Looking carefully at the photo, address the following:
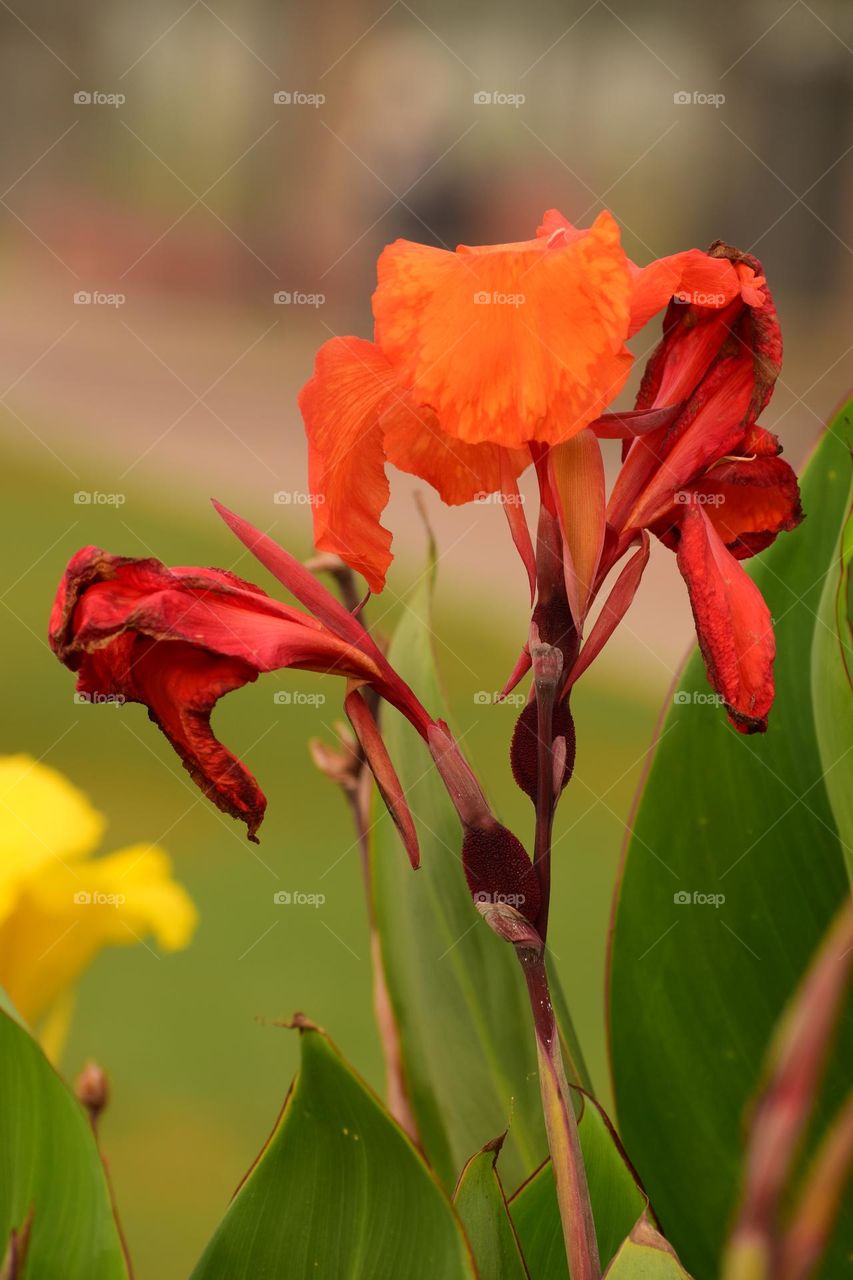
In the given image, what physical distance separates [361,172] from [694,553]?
2.84 feet

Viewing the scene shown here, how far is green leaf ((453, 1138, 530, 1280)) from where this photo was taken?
0.66 ft

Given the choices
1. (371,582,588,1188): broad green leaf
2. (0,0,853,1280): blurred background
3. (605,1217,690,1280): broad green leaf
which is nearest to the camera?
(605,1217,690,1280): broad green leaf

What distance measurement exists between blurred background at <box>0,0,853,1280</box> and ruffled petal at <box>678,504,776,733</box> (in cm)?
61

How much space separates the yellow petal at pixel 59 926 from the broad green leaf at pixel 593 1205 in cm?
10

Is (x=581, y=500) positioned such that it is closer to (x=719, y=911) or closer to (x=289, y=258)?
(x=719, y=911)

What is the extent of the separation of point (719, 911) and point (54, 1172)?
0.14 metres

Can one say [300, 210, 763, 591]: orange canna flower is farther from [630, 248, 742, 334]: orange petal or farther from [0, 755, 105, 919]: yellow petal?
[0, 755, 105, 919]: yellow petal

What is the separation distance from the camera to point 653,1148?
267 millimetres

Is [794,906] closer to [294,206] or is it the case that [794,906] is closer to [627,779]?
[627,779]

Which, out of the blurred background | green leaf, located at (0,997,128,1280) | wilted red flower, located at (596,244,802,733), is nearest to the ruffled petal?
wilted red flower, located at (596,244,802,733)

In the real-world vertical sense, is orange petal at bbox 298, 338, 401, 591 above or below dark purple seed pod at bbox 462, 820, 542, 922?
above

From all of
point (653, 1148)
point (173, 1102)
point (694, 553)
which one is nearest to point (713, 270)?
point (694, 553)

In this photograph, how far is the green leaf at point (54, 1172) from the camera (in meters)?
0.21

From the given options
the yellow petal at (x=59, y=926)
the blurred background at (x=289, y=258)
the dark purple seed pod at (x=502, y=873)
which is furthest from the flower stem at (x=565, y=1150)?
the blurred background at (x=289, y=258)
